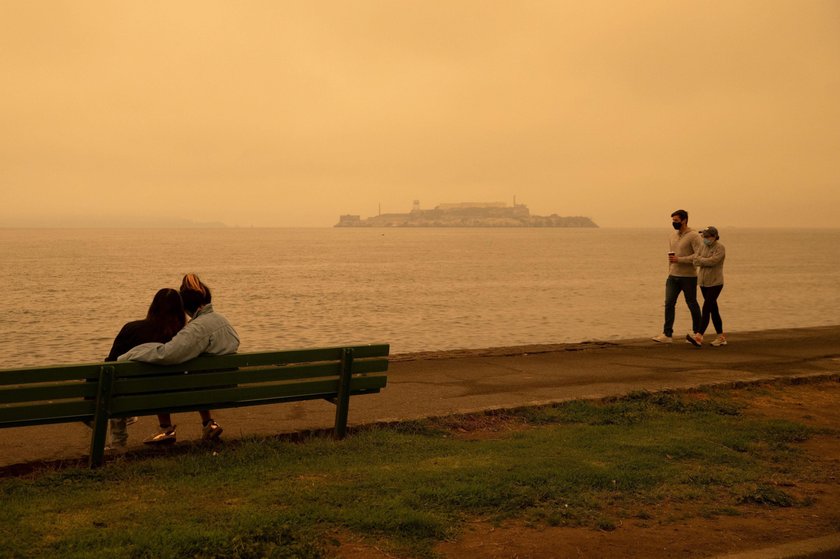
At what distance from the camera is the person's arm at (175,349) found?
219 inches

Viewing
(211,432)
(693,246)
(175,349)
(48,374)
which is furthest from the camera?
(693,246)

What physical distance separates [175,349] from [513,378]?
4.91 m

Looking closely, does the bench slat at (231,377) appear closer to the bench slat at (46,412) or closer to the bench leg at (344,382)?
the bench leg at (344,382)

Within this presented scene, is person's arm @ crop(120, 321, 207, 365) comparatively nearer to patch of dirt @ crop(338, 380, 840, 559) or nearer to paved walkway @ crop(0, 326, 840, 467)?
paved walkway @ crop(0, 326, 840, 467)

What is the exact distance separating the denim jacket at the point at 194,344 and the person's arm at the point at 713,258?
7.90 meters

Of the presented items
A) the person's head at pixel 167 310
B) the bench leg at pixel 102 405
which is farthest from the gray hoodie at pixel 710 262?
the bench leg at pixel 102 405

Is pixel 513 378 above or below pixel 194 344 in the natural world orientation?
below

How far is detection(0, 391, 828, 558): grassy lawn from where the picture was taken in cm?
→ 425

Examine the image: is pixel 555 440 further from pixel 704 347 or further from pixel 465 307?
pixel 465 307

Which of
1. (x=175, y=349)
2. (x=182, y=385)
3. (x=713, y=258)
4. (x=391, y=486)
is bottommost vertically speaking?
(x=391, y=486)

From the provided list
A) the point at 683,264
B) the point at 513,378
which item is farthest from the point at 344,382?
the point at 683,264

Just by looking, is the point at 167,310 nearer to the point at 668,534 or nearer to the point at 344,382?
the point at 344,382

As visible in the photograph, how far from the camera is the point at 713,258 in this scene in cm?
1177

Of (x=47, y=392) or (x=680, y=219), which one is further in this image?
(x=680, y=219)
